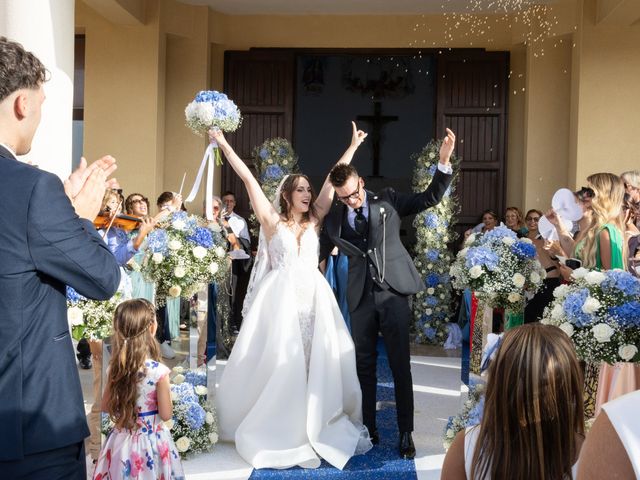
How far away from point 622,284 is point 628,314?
151 millimetres

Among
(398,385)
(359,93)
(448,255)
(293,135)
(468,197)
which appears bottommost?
(398,385)

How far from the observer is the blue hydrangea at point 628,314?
362 centimetres

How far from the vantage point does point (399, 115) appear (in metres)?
12.9

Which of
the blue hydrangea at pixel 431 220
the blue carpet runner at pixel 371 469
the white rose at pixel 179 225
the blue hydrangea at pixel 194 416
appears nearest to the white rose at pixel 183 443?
the blue hydrangea at pixel 194 416

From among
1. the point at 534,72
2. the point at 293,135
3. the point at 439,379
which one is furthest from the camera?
the point at 293,135

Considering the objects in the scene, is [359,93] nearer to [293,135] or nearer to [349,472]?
[293,135]

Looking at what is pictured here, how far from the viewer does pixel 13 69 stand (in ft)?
6.95

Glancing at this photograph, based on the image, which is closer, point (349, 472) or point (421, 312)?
point (349, 472)

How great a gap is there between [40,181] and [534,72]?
33.2 ft

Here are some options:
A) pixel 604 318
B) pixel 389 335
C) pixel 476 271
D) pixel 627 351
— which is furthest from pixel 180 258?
pixel 627 351

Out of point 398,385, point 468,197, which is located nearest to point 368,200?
point 398,385

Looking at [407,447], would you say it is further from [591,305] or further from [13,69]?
[13,69]

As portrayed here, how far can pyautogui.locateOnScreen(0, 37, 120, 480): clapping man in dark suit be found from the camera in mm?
2072

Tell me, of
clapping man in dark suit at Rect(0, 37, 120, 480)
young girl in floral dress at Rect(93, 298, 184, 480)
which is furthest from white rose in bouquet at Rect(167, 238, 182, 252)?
clapping man in dark suit at Rect(0, 37, 120, 480)
